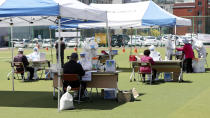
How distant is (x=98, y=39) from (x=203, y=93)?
15.6m

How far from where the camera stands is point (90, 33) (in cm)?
6781

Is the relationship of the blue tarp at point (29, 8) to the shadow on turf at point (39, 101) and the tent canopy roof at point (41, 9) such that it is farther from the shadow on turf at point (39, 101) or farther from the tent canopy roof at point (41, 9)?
the shadow on turf at point (39, 101)

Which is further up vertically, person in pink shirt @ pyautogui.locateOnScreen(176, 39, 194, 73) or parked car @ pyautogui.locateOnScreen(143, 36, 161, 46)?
parked car @ pyautogui.locateOnScreen(143, 36, 161, 46)

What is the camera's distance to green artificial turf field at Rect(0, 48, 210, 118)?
9812mm

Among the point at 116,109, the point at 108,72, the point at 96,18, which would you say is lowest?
the point at 116,109

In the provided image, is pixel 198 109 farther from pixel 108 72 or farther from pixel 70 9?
pixel 70 9

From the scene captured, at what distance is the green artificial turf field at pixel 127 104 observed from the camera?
32.2 feet

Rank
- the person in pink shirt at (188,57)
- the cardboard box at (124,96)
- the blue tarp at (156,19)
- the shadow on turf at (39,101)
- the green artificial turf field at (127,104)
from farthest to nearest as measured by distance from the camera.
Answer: the person in pink shirt at (188,57), the blue tarp at (156,19), the cardboard box at (124,96), the shadow on turf at (39,101), the green artificial turf field at (127,104)

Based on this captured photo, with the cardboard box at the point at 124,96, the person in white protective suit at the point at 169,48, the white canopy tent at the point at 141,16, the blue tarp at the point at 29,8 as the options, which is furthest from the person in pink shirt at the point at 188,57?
the blue tarp at the point at 29,8

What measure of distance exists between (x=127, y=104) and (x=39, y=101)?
96.0 inches

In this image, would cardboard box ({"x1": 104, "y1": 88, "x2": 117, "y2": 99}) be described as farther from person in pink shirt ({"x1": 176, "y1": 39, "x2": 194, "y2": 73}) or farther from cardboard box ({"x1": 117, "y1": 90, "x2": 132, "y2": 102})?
person in pink shirt ({"x1": 176, "y1": 39, "x2": 194, "y2": 73})

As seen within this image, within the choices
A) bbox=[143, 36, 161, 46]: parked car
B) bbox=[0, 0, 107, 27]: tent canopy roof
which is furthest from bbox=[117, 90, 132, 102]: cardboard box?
bbox=[143, 36, 161, 46]: parked car

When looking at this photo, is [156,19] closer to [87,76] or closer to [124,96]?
[124,96]

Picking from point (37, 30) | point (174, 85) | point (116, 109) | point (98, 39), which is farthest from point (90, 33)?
point (116, 109)
